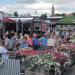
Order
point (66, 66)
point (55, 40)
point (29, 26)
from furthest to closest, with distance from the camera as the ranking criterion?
point (29, 26) → point (55, 40) → point (66, 66)

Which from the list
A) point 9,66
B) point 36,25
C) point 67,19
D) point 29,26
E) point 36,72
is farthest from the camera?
point 36,25

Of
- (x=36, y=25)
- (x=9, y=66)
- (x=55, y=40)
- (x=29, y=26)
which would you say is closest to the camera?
(x=9, y=66)

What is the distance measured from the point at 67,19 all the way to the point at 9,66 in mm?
13822

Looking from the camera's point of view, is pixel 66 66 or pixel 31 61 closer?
pixel 31 61

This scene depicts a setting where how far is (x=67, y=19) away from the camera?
74.5ft

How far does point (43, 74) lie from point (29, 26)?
2213 centimetres

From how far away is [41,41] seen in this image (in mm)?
18828

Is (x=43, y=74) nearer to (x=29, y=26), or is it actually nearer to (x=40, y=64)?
(x=40, y=64)

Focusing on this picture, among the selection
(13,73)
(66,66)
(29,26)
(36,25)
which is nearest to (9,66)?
(13,73)

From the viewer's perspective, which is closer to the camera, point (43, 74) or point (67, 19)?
point (43, 74)

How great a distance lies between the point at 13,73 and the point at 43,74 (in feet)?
3.41

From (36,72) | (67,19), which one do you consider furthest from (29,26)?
(36,72)

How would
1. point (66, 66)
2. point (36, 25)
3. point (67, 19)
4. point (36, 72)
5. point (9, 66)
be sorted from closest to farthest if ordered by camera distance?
point (9, 66) → point (36, 72) → point (66, 66) → point (67, 19) → point (36, 25)

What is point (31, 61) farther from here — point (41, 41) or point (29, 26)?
point (29, 26)
